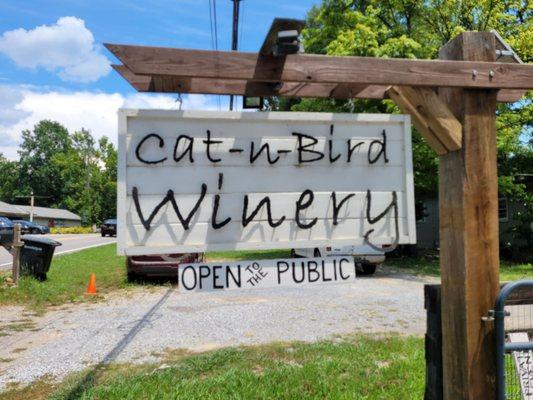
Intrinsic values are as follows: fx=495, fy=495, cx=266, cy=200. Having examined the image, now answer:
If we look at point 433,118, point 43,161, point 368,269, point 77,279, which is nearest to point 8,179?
point 43,161

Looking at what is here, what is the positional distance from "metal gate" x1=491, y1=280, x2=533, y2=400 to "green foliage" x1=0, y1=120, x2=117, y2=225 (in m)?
78.7

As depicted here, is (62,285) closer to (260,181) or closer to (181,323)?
(181,323)

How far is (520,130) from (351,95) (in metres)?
15.4

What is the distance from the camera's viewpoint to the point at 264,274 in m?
2.92

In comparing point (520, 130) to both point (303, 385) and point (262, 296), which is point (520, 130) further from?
point (303, 385)

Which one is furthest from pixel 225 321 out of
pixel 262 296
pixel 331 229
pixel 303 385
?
pixel 331 229

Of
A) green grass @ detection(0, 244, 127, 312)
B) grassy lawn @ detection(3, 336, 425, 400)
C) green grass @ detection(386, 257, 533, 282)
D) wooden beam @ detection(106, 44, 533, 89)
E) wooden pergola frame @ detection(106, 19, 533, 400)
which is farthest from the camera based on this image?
green grass @ detection(386, 257, 533, 282)

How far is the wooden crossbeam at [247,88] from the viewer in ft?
8.64

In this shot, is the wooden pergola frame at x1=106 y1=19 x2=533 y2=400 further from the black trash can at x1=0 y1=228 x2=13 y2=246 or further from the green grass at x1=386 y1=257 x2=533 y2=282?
the green grass at x1=386 y1=257 x2=533 y2=282

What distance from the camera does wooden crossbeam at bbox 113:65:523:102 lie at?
8.64 ft

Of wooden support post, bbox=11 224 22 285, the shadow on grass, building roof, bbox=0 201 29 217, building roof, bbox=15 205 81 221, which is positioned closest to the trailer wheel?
the shadow on grass

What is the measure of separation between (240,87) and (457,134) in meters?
1.23

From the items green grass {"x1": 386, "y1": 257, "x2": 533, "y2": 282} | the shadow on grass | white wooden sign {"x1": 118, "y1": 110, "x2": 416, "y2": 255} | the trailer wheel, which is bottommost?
green grass {"x1": 386, "y1": 257, "x2": 533, "y2": 282}

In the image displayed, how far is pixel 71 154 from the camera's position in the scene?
92875 millimetres
